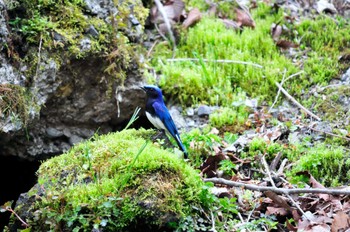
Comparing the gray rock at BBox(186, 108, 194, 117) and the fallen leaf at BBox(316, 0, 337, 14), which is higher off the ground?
the fallen leaf at BBox(316, 0, 337, 14)

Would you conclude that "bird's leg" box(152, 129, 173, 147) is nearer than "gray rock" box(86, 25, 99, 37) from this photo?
Yes

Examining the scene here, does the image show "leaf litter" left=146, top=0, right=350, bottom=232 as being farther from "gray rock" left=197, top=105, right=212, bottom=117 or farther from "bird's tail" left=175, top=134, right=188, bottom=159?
"gray rock" left=197, top=105, right=212, bottom=117

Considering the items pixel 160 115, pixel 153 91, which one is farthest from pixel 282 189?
pixel 153 91

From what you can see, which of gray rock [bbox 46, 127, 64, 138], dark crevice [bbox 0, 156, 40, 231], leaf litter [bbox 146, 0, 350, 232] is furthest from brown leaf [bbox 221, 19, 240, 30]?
dark crevice [bbox 0, 156, 40, 231]

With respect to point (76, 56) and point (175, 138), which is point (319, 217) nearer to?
point (175, 138)

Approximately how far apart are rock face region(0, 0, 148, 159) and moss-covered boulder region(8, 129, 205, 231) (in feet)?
2.10

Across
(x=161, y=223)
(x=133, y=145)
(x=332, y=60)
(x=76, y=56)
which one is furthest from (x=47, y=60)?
(x=332, y=60)

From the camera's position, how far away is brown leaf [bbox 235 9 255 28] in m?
6.89

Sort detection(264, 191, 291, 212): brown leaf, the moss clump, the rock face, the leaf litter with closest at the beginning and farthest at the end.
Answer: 1. the leaf litter
2. detection(264, 191, 291, 212): brown leaf
3. the rock face
4. the moss clump

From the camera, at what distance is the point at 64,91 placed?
5.13 meters

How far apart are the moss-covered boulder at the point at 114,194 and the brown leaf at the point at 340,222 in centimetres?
95

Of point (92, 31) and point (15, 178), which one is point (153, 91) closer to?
point (92, 31)

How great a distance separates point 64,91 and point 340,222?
9.63 ft

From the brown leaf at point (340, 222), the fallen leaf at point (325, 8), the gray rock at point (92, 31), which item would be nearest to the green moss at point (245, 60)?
the fallen leaf at point (325, 8)
